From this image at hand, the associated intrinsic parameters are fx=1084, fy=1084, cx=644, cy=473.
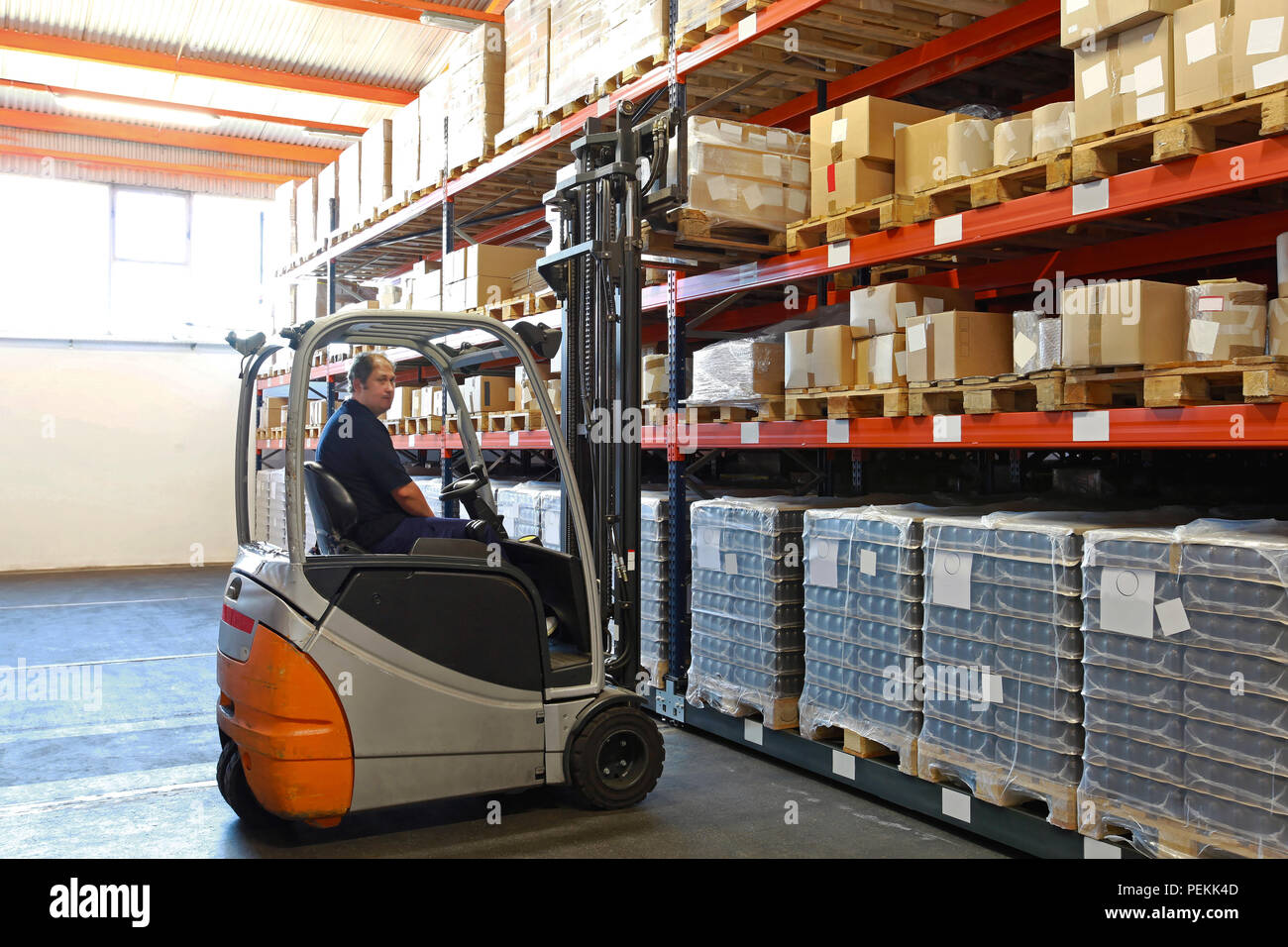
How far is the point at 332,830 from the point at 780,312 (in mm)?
4690

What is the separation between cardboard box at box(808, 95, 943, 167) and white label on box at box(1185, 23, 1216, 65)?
1.53 m

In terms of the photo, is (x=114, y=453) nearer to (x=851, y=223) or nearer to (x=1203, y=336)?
(x=851, y=223)

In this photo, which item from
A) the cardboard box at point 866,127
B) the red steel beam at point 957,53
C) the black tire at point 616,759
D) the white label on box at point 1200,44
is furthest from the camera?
the red steel beam at point 957,53

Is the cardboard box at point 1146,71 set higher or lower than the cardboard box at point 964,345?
higher

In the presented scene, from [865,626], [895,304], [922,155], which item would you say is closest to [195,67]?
[922,155]

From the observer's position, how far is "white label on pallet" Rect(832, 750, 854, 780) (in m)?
4.91

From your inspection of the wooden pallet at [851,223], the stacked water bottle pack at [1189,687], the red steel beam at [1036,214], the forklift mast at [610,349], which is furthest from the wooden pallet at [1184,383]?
the forklift mast at [610,349]

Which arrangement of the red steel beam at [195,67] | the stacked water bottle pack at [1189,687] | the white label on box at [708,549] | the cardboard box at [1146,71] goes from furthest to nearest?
the red steel beam at [195,67]
the white label on box at [708,549]
the cardboard box at [1146,71]
the stacked water bottle pack at [1189,687]

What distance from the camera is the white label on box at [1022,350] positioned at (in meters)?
4.31

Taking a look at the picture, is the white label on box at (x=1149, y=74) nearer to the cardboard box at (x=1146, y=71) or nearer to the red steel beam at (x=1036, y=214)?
the cardboard box at (x=1146, y=71)

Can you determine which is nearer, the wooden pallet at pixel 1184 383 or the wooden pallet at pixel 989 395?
the wooden pallet at pixel 1184 383

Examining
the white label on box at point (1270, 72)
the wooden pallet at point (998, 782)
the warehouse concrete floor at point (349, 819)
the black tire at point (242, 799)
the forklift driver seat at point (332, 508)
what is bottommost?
the warehouse concrete floor at point (349, 819)

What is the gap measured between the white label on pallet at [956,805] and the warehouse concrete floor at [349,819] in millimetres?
118

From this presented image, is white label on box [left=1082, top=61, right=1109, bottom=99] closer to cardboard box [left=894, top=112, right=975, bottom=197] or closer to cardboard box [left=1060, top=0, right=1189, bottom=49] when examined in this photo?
cardboard box [left=1060, top=0, right=1189, bottom=49]
